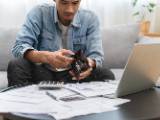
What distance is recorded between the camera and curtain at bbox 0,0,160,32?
2.69 m

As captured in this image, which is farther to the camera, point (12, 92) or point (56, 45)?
point (56, 45)

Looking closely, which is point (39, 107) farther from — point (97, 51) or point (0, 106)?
point (97, 51)

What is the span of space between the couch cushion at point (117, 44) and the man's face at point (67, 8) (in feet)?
1.86

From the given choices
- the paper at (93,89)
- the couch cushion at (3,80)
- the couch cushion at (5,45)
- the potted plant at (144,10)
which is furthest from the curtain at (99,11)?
the paper at (93,89)

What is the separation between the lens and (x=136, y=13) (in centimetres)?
288

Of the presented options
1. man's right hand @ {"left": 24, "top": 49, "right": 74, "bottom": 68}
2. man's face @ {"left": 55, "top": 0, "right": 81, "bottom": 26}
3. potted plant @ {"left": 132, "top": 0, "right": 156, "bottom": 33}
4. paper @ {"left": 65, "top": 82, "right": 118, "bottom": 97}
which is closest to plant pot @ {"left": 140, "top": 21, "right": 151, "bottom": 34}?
potted plant @ {"left": 132, "top": 0, "right": 156, "bottom": 33}

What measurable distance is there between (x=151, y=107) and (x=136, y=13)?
189 cm

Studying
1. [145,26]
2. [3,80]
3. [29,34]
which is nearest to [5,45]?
[3,80]

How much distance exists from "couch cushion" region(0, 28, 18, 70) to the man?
440mm

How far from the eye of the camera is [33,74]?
5.64 feet

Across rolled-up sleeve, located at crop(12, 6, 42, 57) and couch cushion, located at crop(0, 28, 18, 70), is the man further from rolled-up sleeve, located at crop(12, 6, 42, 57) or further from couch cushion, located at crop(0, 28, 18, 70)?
couch cushion, located at crop(0, 28, 18, 70)

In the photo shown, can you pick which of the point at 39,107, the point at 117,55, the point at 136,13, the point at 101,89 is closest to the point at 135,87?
the point at 101,89

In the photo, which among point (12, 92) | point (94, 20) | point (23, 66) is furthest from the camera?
point (94, 20)

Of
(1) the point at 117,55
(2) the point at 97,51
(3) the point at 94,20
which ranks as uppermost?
(3) the point at 94,20
